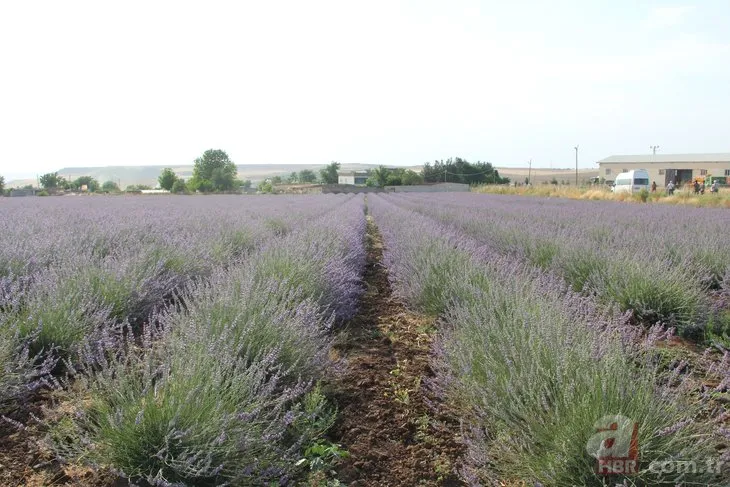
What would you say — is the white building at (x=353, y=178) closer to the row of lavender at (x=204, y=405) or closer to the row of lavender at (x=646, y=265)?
the row of lavender at (x=646, y=265)

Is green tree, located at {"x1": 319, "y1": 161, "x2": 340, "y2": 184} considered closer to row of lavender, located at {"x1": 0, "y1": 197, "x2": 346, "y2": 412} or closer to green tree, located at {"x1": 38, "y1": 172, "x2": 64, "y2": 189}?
green tree, located at {"x1": 38, "y1": 172, "x2": 64, "y2": 189}

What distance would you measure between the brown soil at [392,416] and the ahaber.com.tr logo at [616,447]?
1.73 feet

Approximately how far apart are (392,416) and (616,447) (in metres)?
1.28

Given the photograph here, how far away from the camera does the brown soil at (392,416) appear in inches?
89.4

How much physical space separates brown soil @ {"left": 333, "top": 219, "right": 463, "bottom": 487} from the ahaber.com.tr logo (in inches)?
20.7

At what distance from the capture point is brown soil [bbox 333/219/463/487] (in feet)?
7.45

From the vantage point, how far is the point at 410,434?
8.53 feet

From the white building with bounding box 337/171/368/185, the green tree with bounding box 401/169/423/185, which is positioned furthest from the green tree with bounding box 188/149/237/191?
the green tree with bounding box 401/169/423/185

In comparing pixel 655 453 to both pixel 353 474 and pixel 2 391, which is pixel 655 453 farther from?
pixel 2 391

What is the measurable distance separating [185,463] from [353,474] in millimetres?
752

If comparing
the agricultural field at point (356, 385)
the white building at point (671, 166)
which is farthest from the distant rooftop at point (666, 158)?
the agricultural field at point (356, 385)

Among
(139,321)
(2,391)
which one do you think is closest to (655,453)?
(2,391)

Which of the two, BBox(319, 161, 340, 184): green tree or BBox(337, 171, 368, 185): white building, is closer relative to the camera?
BBox(319, 161, 340, 184): green tree

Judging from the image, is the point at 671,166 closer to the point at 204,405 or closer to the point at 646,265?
the point at 646,265
